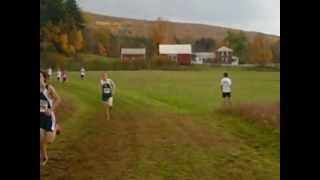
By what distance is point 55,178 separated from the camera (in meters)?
3.67

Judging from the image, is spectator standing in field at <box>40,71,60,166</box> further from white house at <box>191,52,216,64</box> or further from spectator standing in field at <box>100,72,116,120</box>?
white house at <box>191,52,216,64</box>

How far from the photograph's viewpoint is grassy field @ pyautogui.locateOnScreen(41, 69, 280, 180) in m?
3.67

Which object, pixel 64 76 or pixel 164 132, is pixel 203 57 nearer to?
pixel 164 132

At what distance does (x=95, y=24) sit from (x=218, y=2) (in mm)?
901

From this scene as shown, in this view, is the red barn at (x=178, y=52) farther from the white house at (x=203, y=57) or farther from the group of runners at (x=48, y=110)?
the group of runners at (x=48, y=110)

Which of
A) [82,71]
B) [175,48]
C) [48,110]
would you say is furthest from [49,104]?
[175,48]

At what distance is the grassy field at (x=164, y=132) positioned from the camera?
3.67m

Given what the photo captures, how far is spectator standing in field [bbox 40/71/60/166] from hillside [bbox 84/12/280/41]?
0.54 meters

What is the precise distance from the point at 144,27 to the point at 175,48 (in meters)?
0.27

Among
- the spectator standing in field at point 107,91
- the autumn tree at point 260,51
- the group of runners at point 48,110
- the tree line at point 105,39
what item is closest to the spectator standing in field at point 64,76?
the group of runners at point 48,110
